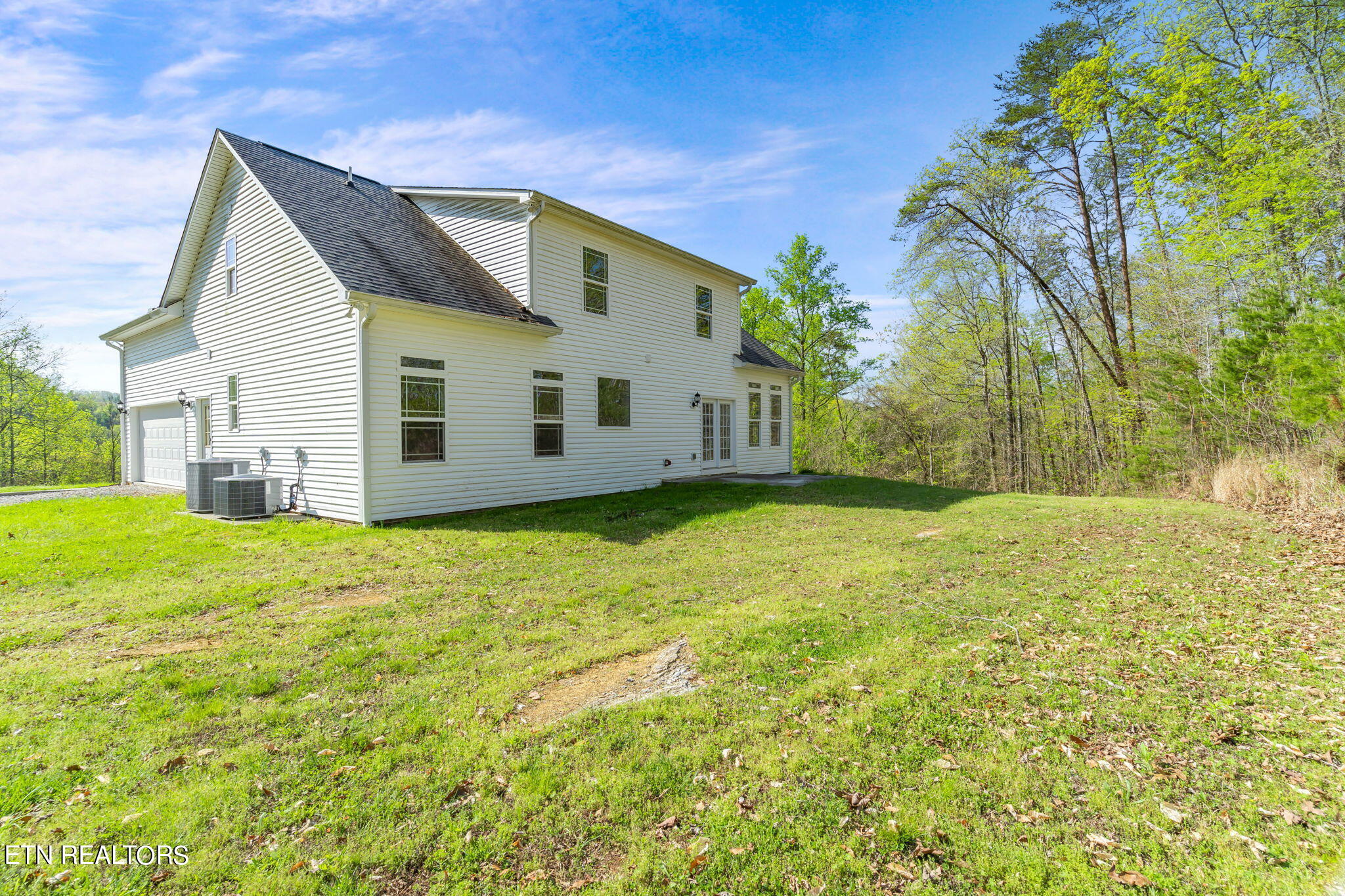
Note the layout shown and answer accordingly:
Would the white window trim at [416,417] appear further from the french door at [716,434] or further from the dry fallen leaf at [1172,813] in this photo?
the dry fallen leaf at [1172,813]

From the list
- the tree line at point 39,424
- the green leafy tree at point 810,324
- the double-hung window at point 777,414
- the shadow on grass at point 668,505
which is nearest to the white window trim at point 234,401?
the shadow on grass at point 668,505

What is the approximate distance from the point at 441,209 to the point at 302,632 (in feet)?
35.0

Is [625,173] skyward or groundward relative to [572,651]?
skyward

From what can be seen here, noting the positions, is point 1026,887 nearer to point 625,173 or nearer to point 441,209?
point 441,209

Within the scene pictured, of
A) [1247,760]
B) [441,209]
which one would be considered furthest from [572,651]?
[441,209]

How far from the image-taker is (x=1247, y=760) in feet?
8.70

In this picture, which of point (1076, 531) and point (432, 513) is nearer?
point (1076, 531)

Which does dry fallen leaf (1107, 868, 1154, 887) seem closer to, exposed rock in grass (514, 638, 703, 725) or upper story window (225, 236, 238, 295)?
exposed rock in grass (514, 638, 703, 725)

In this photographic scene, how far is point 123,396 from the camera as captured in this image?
15828 mm

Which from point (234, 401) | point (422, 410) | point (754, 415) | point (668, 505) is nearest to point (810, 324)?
point (754, 415)

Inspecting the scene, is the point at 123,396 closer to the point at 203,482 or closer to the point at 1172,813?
the point at 203,482

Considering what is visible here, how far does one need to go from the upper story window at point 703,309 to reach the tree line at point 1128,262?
6.53m

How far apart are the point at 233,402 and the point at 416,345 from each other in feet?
18.5

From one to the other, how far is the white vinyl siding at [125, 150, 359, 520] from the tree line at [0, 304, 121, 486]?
65.3 ft
